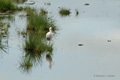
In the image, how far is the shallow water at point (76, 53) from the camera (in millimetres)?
9539

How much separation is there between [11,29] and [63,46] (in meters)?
4.12

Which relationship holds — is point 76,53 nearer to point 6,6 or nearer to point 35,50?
point 35,50

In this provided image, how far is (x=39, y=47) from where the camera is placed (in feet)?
39.2

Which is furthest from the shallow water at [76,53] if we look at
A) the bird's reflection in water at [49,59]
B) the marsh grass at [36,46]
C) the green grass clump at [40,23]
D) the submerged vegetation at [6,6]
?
the submerged vegetation at [6,6]

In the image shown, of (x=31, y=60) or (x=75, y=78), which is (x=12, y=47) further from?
(x=75, y=78)

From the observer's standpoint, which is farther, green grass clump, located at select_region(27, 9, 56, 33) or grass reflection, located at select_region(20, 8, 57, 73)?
green grass clump, located at select_region(27, 9, 56, 33)

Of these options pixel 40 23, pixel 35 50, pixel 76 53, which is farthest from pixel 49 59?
pixel 40 23

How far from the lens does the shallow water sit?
9.54 m

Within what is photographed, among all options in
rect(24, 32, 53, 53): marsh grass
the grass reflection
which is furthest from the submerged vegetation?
rect(24, 32, 53, 53): marsh grass

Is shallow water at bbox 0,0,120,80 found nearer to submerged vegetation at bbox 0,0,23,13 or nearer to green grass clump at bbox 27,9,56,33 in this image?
green grass clump at bbox 27,9,56,33

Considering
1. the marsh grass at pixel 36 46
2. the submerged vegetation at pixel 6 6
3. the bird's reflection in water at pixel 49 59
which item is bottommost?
the bird's reflection in water at pixel 49 59

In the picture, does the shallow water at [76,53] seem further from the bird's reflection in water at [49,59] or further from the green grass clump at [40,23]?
the green grass clump at [40,23]

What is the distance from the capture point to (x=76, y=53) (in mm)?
11938

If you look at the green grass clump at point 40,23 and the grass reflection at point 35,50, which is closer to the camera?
the grass reflection at point 35,50
